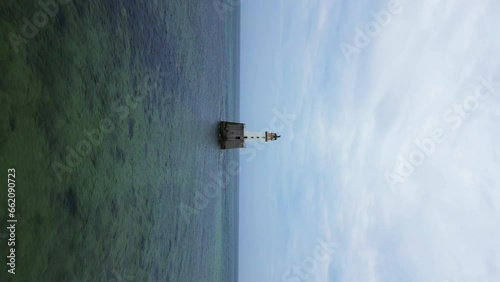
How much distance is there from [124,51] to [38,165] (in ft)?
18.7

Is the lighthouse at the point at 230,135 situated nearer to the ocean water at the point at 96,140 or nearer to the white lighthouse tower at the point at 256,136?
the white lighthouse tower at the point at 256,136

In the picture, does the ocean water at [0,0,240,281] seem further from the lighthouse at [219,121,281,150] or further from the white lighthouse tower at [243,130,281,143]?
the white lighthouse tower at [243,130,281,143]

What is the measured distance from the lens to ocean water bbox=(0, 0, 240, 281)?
255 inches

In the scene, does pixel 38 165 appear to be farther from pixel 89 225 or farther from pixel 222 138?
pixel 222 138

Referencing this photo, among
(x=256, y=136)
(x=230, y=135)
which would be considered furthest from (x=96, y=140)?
(x=256, y=136)

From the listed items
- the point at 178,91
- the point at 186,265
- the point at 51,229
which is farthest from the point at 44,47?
the point at 186,265

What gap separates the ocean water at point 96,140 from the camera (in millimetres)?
6465

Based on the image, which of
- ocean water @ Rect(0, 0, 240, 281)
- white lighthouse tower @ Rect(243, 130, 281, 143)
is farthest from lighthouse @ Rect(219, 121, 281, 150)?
ocean water @ Rect(0, 0, 240, 281)

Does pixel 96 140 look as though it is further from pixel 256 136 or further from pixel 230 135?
pixel 256 136

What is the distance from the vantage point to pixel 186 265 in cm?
1914

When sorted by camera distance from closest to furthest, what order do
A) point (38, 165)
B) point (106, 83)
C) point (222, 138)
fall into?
point (38, 165)
point (106, 83)
point (222, 138)

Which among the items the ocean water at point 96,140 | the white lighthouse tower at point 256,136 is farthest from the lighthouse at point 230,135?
the ocean water at point 96,140

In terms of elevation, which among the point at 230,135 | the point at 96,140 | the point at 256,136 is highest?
the point at 256,136

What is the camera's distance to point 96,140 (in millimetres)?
9297
